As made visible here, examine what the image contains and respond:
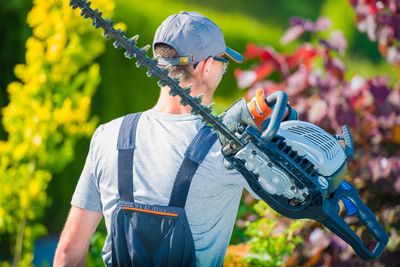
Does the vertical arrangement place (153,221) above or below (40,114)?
below

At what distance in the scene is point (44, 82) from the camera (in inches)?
219

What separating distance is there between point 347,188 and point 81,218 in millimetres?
857

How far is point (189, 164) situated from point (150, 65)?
35 cm

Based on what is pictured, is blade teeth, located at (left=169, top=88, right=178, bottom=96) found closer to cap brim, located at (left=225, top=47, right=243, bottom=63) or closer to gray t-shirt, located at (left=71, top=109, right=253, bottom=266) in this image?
gray t-shirt, located at (left=71, top=109, right=253, bottom=266)

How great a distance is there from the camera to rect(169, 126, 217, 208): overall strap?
277 cm

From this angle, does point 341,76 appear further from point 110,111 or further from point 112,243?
point 110,111

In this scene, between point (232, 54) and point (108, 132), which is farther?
point (232, 54)

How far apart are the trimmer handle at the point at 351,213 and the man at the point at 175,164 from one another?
0.27m

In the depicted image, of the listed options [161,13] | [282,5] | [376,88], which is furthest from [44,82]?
[282,5]

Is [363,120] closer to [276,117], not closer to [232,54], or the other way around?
[232,54]

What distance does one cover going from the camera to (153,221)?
111 inches

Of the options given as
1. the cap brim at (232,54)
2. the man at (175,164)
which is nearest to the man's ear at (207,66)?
the man at (175,164)

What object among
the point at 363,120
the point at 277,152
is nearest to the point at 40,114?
the point at 363,120

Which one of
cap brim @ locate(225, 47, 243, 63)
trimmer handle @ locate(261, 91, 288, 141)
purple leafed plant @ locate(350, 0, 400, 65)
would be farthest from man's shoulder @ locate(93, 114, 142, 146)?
purple leafed plant @ locate(350, 0, 400, 65)
